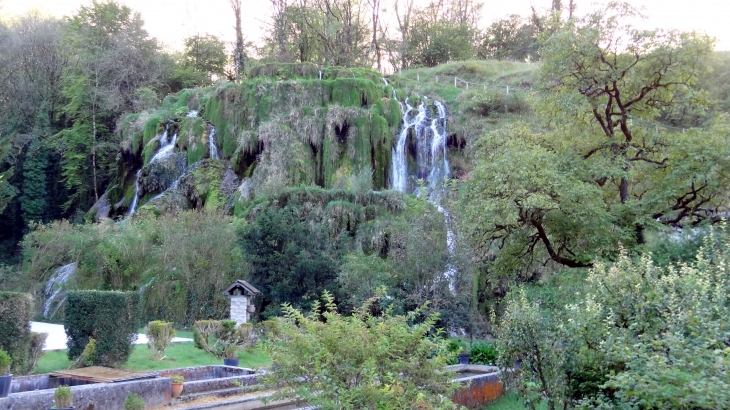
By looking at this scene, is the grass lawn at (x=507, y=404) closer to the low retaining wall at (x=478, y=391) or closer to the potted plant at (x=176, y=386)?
the low retaining wall at (x=478, y=391)

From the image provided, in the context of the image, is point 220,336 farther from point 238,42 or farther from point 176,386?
point 238,42

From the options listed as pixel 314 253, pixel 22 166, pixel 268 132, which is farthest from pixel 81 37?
pixel 314 253

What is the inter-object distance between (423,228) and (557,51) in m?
6.54

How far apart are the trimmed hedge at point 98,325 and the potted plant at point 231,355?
2174 millimetres

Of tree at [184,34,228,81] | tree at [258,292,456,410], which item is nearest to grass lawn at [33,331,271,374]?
tree at [258,292,456,410]

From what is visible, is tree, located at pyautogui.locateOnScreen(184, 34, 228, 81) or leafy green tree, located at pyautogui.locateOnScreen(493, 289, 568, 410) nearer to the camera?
leafy green tree, located at pyautogui.locateOnScreen(493, 289, 568, 410)

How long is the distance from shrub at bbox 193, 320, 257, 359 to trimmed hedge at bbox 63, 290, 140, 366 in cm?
276

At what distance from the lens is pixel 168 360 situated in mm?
14656

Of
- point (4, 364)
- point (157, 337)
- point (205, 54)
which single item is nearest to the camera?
point (4, 364)

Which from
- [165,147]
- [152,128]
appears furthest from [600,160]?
[152,128]

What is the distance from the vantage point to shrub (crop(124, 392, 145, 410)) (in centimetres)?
934

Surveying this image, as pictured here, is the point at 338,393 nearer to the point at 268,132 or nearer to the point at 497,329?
the point at 497,329

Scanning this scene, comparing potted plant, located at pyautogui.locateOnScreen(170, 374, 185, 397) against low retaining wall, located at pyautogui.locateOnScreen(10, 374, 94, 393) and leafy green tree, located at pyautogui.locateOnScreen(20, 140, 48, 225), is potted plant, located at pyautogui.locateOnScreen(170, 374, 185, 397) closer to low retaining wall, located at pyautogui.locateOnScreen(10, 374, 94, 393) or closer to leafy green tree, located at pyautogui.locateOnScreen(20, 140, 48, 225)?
low retaining wall, located at pyautogui.locateOnScreen(10, 374, 94, 393)

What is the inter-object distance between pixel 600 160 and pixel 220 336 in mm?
10780
